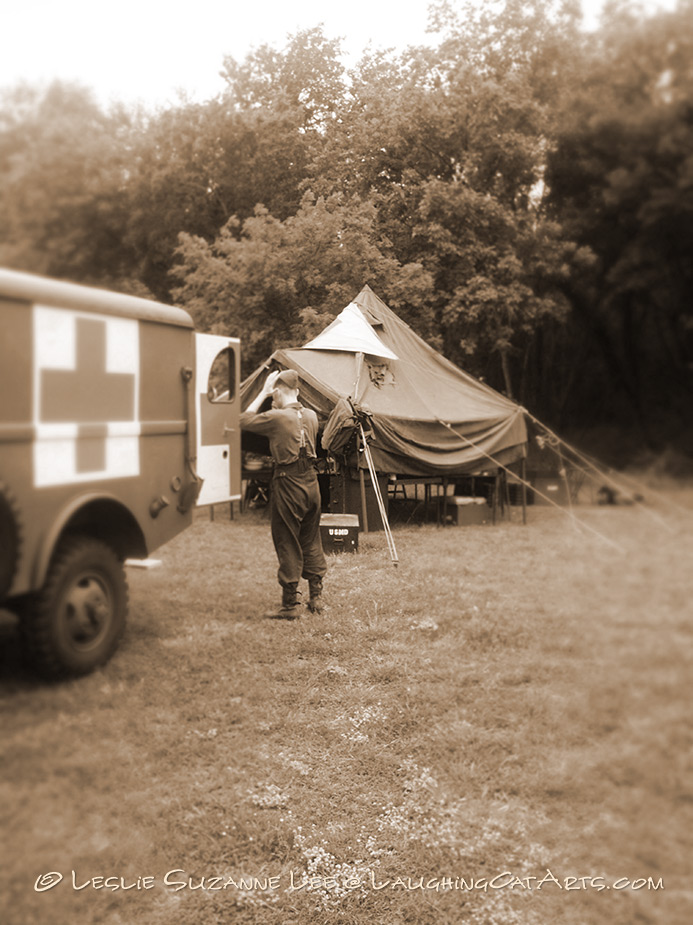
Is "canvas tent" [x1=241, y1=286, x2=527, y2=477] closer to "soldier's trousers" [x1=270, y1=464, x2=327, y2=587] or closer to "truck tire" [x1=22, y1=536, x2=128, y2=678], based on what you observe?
"soldier's trousers" [x1=270, y1=464, x2=327, y2=587]

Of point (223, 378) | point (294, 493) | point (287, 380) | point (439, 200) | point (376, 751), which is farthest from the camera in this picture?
point (294, 493)

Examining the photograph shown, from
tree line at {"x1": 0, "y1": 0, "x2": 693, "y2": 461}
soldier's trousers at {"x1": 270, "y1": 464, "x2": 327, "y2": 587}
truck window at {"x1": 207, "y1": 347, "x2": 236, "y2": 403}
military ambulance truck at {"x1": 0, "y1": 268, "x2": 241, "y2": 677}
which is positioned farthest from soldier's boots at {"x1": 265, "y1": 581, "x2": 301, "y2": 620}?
military ambulance truck at {"x1": 0, "y1": 268, "x2": 241, "y2": 677}

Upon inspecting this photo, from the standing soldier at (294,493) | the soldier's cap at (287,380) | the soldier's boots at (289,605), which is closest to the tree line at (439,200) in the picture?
the soldier's cap at (287,380)

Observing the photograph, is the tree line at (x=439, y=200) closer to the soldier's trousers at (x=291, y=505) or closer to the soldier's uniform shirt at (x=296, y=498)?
the soldier's uniform shirt at (x=296, y=498)

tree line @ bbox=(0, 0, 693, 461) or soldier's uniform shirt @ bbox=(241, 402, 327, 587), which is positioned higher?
tree line @ bbox=(0, 0, 693, 461)

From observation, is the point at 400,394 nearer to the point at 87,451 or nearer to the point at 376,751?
the point at 376,751

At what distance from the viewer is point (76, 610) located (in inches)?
35.6

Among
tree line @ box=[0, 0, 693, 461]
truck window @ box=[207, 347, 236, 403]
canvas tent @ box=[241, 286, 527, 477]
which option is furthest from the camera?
canvas tent @ box=[241, 286, 527, 477]

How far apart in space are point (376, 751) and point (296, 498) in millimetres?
1389

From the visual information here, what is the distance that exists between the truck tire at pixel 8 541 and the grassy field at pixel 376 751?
0.47 ft

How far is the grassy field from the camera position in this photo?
1.12m

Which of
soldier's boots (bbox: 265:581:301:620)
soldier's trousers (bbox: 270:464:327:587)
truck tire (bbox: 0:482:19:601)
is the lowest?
soldier's boots (bbox: 265:581:301:620)

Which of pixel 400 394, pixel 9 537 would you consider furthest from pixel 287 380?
pixel 9 537

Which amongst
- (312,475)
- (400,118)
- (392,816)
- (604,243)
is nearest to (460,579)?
(312,475)
